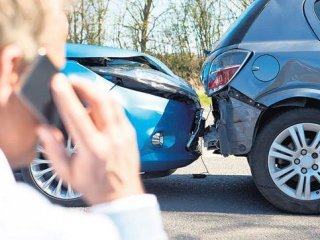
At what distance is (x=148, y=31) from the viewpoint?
1716cm

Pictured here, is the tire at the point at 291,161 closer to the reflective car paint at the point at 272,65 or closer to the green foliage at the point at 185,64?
the reflective car paint at the point at 272,65

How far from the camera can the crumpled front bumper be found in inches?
187

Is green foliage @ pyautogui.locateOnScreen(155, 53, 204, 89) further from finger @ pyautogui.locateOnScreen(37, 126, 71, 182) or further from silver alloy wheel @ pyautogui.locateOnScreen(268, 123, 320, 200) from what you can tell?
finger @ pyautogui.locateOnScreen(37, 126, 71, 182)

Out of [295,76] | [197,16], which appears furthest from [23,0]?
[197,16]

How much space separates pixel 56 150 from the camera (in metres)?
0.76

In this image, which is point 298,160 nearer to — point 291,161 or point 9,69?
point 291,161

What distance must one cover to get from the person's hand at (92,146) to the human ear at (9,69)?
0.16 ft

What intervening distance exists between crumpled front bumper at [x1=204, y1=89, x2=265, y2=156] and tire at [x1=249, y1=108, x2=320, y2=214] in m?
0.08

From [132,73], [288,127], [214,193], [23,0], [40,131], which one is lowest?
[214,193]

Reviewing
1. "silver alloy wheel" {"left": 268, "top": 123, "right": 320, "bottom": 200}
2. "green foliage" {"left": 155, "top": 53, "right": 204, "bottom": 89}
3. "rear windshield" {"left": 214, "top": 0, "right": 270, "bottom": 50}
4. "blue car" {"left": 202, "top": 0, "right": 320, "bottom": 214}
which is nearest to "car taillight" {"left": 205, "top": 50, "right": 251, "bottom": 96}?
"blue car" {"left": 202, "top": 0, "right": 320, "bottom": 214}

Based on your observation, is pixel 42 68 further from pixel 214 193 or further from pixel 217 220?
pixel 214 193

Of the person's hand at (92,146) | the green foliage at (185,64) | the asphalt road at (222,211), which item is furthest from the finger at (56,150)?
the green foliage at (185,64)

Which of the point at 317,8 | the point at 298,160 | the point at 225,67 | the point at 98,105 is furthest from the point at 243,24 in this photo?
the point at 98,105

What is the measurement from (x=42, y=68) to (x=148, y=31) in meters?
16.5
